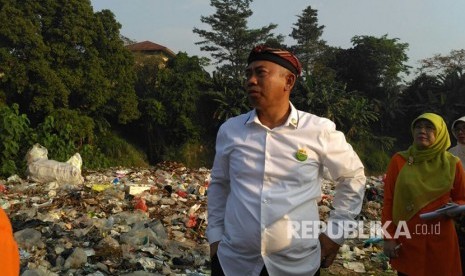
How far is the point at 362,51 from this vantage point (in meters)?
26.5

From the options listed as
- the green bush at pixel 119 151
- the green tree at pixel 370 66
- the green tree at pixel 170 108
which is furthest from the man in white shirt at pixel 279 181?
the green tree at pixel 370 66

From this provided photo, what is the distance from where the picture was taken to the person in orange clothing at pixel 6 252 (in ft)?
3.12

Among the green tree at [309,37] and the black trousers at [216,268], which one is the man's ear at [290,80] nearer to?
the black trousers at [216,268]

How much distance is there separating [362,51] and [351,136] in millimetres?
6635

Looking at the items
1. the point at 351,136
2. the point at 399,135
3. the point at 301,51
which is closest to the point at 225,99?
the point at 351,136

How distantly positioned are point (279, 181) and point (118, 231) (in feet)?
14.9

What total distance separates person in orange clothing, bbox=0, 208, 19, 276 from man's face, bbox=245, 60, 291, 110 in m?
1.20

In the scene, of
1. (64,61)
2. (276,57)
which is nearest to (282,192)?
(276,57)

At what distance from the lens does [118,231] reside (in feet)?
20.0

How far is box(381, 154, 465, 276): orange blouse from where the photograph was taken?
279 cm

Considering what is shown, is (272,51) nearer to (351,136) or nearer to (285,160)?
(285,160)

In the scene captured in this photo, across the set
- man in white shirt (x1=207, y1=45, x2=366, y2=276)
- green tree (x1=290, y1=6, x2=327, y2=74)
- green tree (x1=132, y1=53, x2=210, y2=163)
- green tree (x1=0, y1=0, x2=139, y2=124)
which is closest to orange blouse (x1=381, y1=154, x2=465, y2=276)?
man in white shirt (x1=207, y1=45, x2=366, y2=276)

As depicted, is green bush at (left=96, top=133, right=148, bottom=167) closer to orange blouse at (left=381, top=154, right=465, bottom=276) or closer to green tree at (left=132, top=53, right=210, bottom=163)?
green tree at (left=132, top=53, right=210, bottom=163)

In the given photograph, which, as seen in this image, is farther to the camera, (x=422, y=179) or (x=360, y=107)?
(x=360, y=107)
